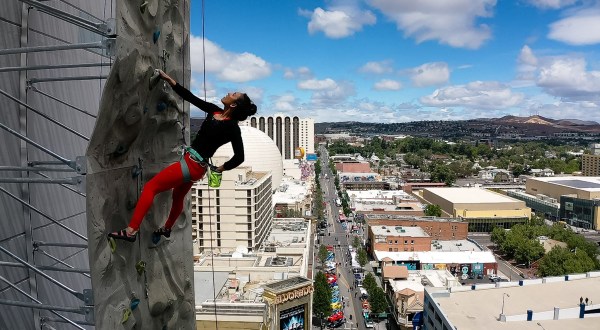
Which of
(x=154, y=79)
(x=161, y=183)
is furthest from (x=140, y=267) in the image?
(x=154, y=79)

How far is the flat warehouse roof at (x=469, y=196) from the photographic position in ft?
226

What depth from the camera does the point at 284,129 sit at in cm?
11050

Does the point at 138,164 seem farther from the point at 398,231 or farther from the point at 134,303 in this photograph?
the point at 398,231

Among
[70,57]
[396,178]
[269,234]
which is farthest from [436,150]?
[70,57]

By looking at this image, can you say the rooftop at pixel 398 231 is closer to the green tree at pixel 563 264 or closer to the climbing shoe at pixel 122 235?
the green tree at pixel 563 264

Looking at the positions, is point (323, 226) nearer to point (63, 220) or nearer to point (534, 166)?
point (63, 220)

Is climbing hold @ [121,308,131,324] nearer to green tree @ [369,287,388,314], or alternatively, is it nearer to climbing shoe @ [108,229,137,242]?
climbing shoe @ [108,229,137,242]

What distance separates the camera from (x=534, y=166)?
130875 millimetres

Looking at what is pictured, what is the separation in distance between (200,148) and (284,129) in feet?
344

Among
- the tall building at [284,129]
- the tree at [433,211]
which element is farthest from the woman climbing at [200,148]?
the tall building at [284,129]

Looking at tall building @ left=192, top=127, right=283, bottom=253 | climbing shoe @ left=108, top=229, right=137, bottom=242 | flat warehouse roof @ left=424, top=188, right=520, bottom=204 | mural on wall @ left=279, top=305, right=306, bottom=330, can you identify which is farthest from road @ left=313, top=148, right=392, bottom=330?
climbing shoe @ left=108, top=229, right=137, bottom=242

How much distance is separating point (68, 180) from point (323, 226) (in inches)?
2561

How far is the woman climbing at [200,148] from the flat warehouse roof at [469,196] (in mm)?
66810

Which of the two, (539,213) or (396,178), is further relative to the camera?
(396,178)
